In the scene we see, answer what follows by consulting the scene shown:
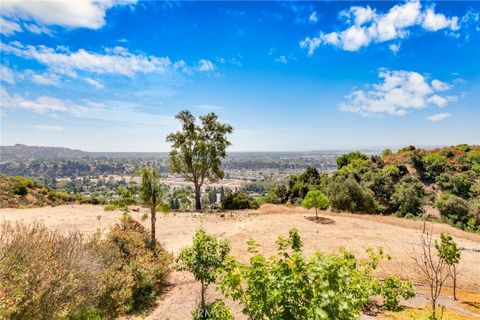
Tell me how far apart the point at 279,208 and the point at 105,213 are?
17480 mm

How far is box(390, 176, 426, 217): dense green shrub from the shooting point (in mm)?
40062

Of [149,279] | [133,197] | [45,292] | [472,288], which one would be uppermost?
[133,197]

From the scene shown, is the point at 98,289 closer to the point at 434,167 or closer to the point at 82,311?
the point at 82,311

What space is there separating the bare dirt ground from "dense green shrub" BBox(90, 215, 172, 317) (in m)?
0.86

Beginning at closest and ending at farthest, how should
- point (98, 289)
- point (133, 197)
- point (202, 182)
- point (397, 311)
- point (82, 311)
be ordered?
point (82, 311)
point (98, 289)
point (397, 311)
point (133, 197)
point (202, 182)

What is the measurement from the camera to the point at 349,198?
3259cm

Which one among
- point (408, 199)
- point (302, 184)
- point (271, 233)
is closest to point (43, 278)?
point (271, 233)

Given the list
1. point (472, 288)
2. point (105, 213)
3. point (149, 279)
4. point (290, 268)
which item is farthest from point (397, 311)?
point (105, 213)

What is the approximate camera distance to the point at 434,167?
51.4 m

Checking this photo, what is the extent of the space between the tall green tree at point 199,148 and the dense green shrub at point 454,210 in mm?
27729

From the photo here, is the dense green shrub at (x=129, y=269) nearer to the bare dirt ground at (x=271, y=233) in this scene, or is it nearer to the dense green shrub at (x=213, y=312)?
the bare dirt ground at (x=271, y=233)

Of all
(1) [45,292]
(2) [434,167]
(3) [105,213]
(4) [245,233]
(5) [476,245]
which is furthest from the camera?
(2) [434,167]

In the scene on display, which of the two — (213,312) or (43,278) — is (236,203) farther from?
(213,312)

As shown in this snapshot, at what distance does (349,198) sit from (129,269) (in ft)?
86.4
